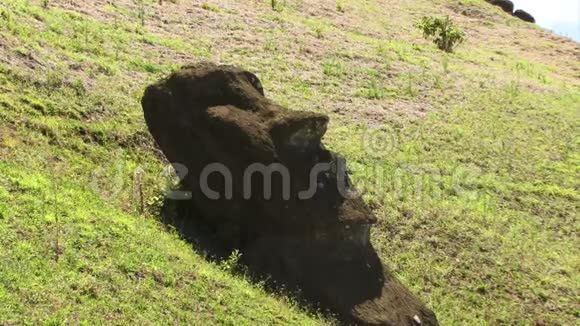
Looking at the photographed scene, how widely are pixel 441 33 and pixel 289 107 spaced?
46.0ft

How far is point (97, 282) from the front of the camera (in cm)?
817

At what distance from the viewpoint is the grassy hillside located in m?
8.72

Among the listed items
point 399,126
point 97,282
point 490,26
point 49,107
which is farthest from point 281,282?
point 490,26

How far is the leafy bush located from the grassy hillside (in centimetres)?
89

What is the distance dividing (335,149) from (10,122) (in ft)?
23.6

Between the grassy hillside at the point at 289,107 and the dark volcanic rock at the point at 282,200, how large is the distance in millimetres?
766

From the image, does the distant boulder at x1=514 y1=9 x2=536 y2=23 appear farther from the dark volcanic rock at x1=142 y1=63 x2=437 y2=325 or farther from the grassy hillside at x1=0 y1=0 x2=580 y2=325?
the dark volcanic rock at x1=142 y1=63 x2=437 y2=325

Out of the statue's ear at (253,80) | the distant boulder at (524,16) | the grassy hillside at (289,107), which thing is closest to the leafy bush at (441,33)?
the grassy hillside at (289,107)

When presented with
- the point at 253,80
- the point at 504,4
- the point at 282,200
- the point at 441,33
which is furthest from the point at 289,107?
the point at 504,4

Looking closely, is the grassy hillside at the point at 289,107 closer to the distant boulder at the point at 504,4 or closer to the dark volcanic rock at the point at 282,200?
the dark volcanic rock at the point at 282,200

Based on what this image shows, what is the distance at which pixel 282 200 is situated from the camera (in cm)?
1062

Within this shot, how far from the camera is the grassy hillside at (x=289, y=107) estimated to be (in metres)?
8.72

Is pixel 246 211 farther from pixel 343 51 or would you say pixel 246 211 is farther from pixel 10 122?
pixel 343 51

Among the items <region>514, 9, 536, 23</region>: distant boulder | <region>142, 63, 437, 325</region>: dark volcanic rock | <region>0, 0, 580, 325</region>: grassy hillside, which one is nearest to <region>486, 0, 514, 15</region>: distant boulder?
<region>514, 9, 536, 23</region>: distant boulder
